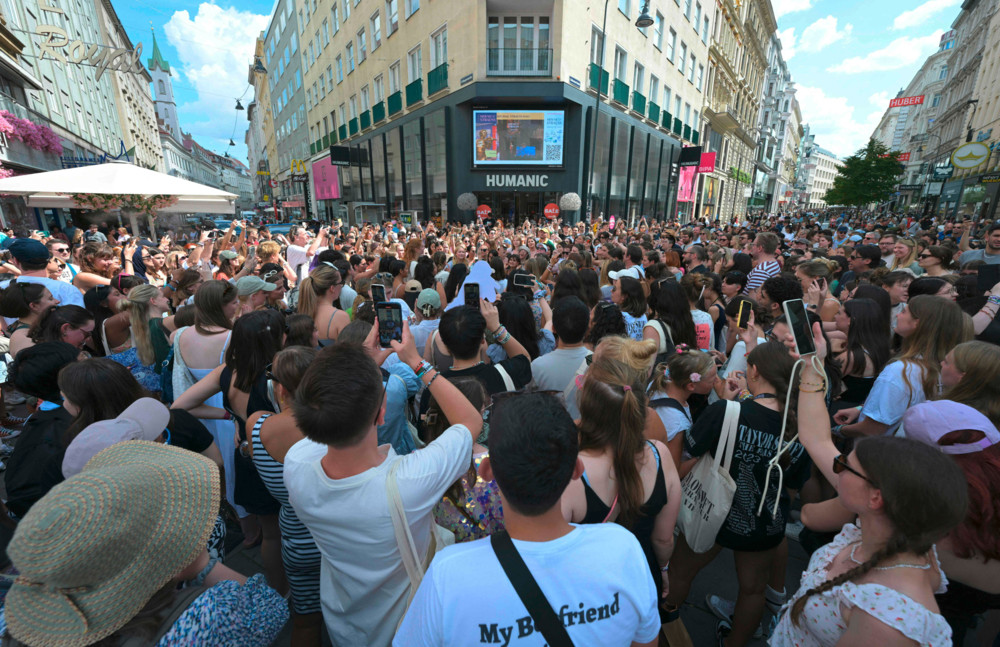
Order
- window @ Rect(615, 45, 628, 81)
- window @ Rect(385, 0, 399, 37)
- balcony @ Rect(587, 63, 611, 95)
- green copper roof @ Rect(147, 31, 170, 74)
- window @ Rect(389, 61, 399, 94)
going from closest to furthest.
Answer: balcony @ Rect(587, 63, 611, 95)
window @ Rect(615, 45, 628, 81)
window @ Rect(385, 0, 399, 37)
window @ Rect(389, 61, 399, 94)
green copper roof @ Rect(147, 31, 170, 74)

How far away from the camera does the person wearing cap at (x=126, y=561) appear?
3.02 ft

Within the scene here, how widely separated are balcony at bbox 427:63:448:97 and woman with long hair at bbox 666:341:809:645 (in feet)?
64.7

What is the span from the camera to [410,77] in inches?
816

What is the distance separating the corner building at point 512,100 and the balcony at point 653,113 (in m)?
0.11

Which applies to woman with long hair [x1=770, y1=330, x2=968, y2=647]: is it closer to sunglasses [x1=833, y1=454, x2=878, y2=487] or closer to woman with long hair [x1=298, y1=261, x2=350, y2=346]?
sunglasses [x1=833, y1=454, x2=878, y2=487]

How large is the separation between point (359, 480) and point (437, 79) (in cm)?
2094

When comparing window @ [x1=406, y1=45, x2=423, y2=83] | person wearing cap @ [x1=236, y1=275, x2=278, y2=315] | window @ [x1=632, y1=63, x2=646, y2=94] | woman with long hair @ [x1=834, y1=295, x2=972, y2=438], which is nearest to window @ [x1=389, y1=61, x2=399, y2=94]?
window @ [x1=406, y1=45, x2=423, y2=83]

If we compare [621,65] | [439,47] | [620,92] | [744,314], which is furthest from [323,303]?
[621,65]

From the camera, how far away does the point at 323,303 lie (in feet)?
13.0

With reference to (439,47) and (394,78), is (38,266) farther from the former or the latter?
(394,78)

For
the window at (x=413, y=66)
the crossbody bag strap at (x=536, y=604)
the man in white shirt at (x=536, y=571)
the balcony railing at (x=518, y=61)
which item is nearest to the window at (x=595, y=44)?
the balcony railing at (x=518, y=61)

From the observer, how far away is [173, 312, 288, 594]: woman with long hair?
8.07 feet

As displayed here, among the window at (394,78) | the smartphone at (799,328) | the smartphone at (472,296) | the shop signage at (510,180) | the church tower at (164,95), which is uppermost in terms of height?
the church tower at (164,95)

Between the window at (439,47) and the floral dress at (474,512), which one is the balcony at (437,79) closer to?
the window at (439,47)
